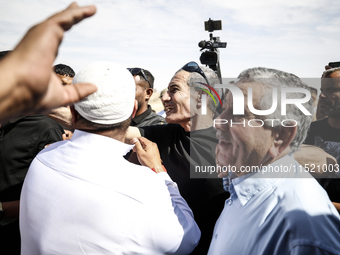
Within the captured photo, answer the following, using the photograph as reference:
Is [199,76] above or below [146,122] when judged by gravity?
above

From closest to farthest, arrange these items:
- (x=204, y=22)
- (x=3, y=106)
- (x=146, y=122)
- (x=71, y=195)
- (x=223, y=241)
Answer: (x=3, y=106), (x=71, y=195), (x=223, y=241), (x=146, y=122), (x=204, y=22)

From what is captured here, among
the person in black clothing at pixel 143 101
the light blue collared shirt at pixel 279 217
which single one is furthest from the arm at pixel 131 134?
the person in black clothing at pixel 143 101

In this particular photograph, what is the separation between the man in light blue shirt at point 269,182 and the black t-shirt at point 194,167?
2.07 ft

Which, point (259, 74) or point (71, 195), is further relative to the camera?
point (259, 74)

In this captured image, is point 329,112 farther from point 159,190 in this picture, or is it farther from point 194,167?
point 159,190

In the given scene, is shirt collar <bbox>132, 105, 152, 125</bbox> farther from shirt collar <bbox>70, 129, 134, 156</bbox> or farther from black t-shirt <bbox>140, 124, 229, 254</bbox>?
shirt collar <bbox>70, 129, 134, 156</bbox>

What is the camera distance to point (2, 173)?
2.52 metres

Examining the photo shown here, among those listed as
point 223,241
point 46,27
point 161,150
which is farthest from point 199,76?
point 46,27

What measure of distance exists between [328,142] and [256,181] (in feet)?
5.73

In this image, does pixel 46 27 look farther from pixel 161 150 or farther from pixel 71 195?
pixel 161 150

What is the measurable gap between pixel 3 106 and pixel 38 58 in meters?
0.13

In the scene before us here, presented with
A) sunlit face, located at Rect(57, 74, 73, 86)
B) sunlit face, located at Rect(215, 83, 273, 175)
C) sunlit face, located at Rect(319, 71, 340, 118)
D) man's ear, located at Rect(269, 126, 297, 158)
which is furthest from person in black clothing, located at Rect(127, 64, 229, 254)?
sunlit face, located at Rect(57, 74, 73, 86)

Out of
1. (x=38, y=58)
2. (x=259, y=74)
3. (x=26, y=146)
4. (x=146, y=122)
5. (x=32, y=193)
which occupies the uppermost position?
(x=38, y=58)

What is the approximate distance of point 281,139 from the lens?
1.33 m
